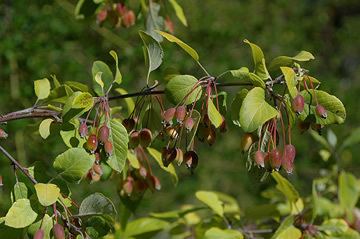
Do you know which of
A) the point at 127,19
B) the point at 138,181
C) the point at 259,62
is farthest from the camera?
the point at 127,19

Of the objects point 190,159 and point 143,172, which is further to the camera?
point 143,172

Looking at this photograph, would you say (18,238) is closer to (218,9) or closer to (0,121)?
(0,121)

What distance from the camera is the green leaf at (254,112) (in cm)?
80

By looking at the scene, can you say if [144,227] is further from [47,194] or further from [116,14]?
[47,194]

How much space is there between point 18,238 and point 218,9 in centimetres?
246

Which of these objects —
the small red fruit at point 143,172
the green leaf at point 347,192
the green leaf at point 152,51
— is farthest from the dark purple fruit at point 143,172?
the green leaf at point 347,192

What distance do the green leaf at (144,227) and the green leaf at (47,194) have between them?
1.66 ft

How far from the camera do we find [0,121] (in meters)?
0.88

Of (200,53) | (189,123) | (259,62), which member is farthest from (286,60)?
(200,53)

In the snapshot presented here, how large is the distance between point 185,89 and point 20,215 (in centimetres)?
25

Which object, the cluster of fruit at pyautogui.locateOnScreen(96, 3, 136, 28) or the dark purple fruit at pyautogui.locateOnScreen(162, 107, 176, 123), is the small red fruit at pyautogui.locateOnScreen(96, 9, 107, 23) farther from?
the dark purple fruit at pyautogui.locateOnScreen(162, 107, 176, 123)

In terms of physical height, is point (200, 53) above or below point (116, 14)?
below

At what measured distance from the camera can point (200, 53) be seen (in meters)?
2.78

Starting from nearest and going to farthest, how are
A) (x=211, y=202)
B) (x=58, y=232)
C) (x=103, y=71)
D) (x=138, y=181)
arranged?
(x=58, y=232)
(x=103, y=71)
(x=138, y=181)
(x=211, y=202)
